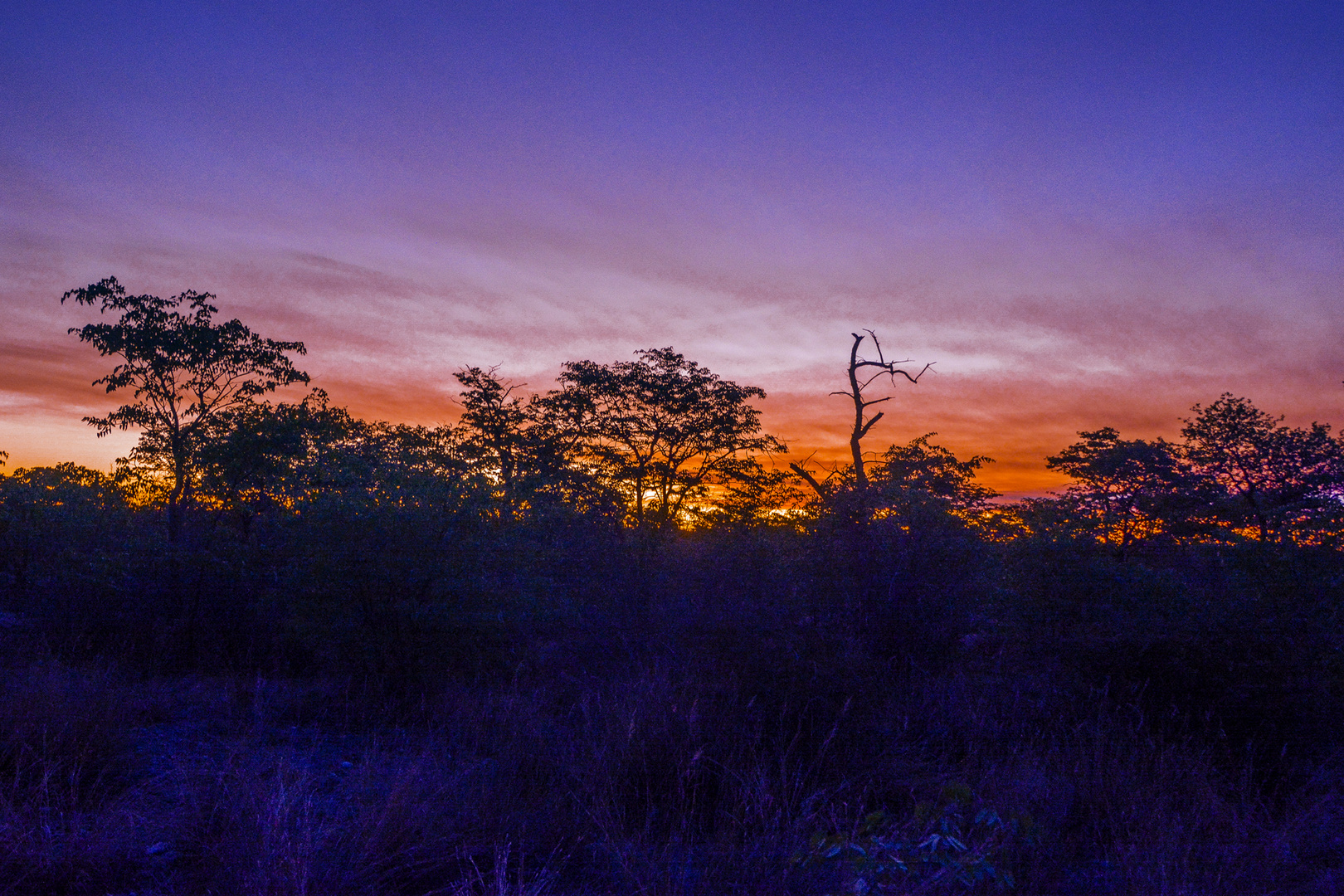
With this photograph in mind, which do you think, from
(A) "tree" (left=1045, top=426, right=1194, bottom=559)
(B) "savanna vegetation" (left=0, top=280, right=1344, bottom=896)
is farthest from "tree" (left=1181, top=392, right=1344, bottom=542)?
(B) "savanna vegetation" (left=0, top=280, right=1344, bottom=896)

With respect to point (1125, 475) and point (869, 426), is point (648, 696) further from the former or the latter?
point (1125, 475)

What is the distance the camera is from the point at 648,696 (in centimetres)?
636

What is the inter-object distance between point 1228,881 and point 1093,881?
2.03ft

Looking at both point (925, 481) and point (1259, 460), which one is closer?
point (925, 481)

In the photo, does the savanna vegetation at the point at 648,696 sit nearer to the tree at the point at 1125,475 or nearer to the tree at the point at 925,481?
the tree at the point at 925,481

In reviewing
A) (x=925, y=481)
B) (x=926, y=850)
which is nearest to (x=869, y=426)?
(x=925, y=481)

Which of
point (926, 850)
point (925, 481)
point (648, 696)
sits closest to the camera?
point (926, 850)

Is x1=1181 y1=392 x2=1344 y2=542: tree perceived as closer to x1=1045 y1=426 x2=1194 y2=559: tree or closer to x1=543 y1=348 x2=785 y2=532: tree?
x1=1045 y1=426 x2=1194 y2=559: tree

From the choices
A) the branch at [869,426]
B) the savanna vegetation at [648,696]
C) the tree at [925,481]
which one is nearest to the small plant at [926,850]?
the savanna vegetation at [648,696]

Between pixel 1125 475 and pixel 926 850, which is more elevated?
pixel 1125 475

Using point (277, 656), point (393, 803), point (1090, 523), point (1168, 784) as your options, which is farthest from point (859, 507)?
point (277, 656)

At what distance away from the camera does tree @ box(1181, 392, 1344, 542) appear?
19625mm

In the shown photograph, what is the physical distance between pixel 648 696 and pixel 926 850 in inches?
114

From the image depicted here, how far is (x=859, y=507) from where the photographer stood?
31.9 feet
